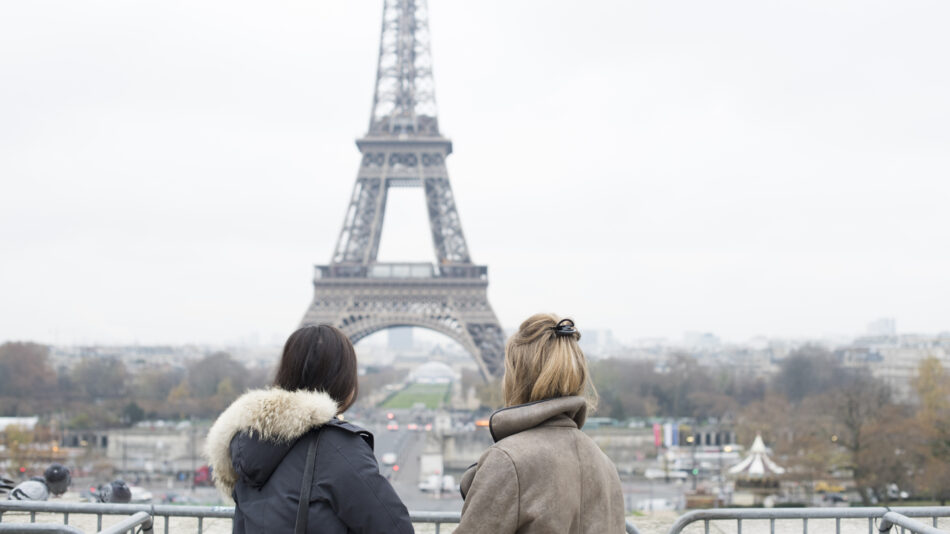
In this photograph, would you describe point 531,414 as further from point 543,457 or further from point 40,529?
point 40,529

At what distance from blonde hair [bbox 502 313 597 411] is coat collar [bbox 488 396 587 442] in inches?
1.7

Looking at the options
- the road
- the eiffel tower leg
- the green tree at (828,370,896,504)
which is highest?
the eiffel tower leg

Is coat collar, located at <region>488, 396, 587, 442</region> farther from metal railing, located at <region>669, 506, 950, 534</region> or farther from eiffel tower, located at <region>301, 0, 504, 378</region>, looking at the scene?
eiffel tower, located at <region>301, 0, 504, 378</region>

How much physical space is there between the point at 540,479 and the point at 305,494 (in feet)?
2.30

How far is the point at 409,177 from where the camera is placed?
35.2 m

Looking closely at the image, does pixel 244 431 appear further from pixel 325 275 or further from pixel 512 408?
pixel 325 275

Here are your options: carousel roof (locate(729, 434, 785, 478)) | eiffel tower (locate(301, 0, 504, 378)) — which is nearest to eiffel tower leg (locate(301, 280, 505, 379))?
eiffel tower (locate(301, 0, 504, 378))

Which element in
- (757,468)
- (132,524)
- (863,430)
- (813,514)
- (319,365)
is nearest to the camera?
(319,365)

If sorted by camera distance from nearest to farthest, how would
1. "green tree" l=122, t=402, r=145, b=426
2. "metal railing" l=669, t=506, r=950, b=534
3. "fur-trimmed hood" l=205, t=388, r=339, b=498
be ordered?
"fur-trimmed hood" l=205, t=388, r=339, b=498 → "metal railing" l=669, t=506, r=950, b=534 → "green tree" l=122, t=402, r=145, b=426

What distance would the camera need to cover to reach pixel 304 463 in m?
2.67

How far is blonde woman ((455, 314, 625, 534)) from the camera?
252 cm

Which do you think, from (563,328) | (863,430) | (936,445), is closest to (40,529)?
(563,328)

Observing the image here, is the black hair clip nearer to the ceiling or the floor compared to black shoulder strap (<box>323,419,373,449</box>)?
nearer to the ceiling

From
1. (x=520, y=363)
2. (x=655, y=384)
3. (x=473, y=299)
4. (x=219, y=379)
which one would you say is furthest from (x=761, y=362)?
(x=520, y=363)
